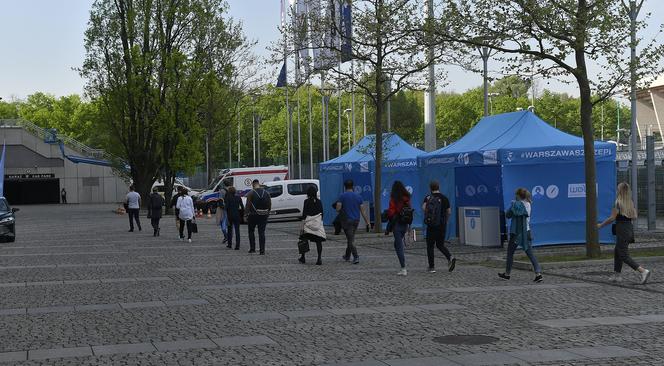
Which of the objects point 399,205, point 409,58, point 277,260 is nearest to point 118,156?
point 409,58

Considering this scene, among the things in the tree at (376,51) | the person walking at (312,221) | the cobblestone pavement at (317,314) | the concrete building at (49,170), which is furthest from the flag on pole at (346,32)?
the concrete building at (49,170)

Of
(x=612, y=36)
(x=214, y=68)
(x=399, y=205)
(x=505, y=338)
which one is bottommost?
(x=505, y=338)

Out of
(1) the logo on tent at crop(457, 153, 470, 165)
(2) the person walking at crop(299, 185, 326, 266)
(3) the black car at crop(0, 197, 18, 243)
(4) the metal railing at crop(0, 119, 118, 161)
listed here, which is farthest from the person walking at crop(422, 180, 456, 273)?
(4) the metal railing at crop(0, 119, 118, 161)

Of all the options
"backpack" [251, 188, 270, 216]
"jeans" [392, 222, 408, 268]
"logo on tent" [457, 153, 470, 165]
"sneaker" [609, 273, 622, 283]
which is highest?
"logo on tent" [457, 153, 470, 165]

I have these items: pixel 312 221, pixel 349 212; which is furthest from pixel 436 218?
pixel 312 221

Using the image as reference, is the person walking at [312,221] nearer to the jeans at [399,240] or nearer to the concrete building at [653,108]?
the jeans at [399,240]

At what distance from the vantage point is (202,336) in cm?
993

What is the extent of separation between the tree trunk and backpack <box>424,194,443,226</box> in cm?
328

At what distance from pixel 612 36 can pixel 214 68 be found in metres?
38.9

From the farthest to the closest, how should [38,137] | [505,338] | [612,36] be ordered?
[38,137]
[612,36]
[505,338]

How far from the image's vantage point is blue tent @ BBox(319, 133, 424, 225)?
30125mm

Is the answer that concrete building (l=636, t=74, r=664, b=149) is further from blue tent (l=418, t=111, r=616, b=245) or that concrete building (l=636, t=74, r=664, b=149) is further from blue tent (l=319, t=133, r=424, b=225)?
blue tent (l=418, t=111, r=616, b=245)

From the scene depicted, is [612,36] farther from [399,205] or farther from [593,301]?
[593,301]

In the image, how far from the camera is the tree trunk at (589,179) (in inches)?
717
